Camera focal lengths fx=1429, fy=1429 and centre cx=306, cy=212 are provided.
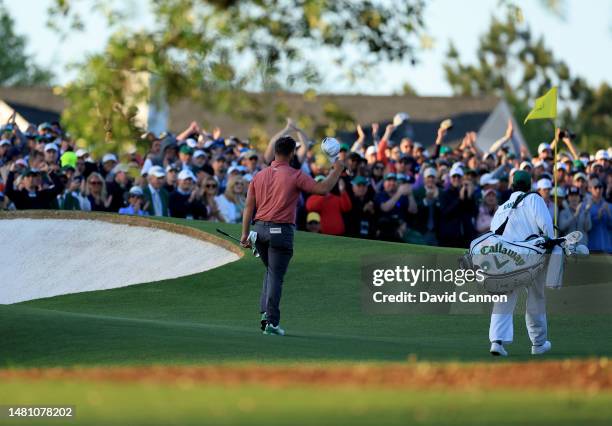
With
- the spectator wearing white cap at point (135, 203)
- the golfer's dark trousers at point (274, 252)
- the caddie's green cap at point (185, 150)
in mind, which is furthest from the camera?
the caddie's green cap at point (185, 150)

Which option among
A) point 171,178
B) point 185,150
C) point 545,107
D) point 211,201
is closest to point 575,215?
point 545,107

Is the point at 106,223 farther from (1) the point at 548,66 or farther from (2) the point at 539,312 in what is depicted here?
(1) the point at 548,66

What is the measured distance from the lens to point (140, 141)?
10.5 meters

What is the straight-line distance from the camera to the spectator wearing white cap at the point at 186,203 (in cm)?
2511

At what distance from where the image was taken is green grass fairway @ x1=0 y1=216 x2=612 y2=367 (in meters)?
14.2

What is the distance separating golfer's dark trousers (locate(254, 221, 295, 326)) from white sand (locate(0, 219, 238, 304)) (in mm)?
7247

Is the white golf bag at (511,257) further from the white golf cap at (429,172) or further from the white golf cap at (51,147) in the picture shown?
the white golf cap at (51,147)

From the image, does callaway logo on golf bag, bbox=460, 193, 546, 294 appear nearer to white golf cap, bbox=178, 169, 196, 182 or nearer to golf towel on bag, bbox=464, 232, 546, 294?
golf towel on bag, bbox=464, 232, 546, 294

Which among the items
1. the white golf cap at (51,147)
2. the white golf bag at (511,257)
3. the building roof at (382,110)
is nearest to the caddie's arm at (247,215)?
the white golf bag at (511,257)

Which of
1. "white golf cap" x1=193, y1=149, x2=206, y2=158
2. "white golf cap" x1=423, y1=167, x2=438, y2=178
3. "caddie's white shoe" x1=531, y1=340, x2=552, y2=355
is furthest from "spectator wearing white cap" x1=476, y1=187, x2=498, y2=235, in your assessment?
"caddie's white shoe" x1=531, y1=340, x2=552, y2=355

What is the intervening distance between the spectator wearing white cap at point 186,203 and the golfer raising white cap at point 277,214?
880cm

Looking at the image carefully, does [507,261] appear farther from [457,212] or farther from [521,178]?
[457,212]

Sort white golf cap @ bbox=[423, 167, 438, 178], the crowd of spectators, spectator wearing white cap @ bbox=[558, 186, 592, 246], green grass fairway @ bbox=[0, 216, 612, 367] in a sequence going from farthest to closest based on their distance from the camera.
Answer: spectator wearing white cap @ bbox=[558, 186, 592, 246] → white golf cap @ bbox=[423, 167, 438, 178] → the crowd of spectators → green grass fairway @ bbox=[0, 216, 612, 367]

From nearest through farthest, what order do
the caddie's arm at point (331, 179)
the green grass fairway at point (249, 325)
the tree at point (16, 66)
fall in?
the green grass fairway at point (249, 325) → the caddie's arm at point (331, 179) → the tree at point (16, 66)
